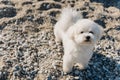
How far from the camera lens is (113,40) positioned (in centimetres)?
762

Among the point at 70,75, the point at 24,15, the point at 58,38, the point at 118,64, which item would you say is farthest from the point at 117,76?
the point at 24,15

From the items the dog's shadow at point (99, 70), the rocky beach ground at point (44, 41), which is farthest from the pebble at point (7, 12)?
the dog's shadow at point (99, 70)

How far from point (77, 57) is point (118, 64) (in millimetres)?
1043

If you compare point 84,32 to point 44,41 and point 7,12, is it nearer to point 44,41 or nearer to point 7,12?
point 44,41

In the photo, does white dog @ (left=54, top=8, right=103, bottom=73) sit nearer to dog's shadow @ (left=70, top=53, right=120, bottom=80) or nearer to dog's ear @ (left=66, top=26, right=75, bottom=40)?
dog's ear @ (left=66, top=26, right=75, bottom=40)

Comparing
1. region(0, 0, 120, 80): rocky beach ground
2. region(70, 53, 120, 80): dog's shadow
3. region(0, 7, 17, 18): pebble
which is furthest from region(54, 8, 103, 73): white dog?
region(0, 7, 17, 18): pebble

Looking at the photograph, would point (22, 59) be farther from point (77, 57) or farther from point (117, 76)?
point (117, 76)

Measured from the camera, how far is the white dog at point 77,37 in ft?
20.0

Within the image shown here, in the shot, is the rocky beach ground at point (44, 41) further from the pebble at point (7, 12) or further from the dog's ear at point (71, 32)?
the dog's ear at point (71, 32)

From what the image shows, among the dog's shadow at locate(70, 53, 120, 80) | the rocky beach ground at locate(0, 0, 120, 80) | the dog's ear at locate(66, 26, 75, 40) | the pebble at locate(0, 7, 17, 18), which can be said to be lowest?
the dog's shadow at locate(70, 53, 120, 80)

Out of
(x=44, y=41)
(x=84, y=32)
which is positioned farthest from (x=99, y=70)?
(x=44, y=41)

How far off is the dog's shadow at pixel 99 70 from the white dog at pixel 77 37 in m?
0.15

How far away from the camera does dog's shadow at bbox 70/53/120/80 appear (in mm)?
6648

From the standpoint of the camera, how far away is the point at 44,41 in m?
7.43
